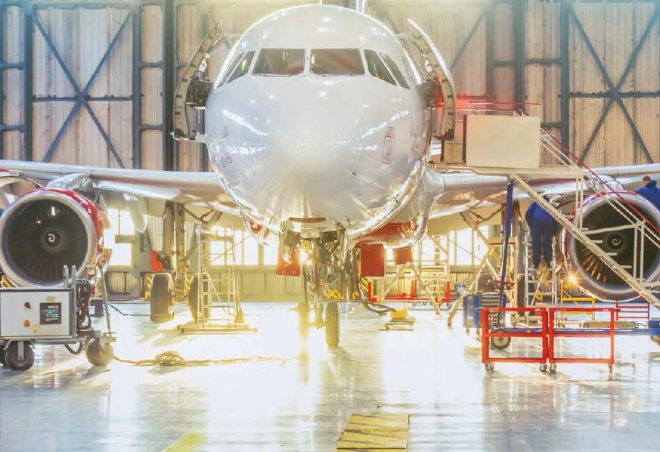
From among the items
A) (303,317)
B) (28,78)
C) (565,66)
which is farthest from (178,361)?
(28,78)

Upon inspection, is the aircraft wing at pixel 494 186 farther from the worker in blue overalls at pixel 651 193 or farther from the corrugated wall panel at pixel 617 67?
the corrugated wall panel at pixel 617 67

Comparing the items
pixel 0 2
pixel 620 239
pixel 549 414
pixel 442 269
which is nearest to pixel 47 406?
pixel 549 414

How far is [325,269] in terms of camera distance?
9227 millimetres

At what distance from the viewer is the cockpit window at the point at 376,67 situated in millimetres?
7609

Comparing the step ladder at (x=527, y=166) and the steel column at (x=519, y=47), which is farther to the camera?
the steel column at (x=519, y=47)

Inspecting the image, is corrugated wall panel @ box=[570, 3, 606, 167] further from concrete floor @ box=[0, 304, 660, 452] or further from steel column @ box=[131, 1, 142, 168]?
concrete floor @ box=[0, 304, 660, 452]

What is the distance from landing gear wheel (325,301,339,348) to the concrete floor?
9.2 inches

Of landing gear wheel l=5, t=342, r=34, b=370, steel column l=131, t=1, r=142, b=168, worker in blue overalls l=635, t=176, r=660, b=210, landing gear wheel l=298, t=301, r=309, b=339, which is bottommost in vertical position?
landing gear wheel l=5, t=342, r=34, b=370

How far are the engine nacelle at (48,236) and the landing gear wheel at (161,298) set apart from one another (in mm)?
5221

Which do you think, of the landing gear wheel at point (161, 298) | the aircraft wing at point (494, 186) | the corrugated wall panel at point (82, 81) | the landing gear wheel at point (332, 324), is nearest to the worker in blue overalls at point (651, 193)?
the aircraft wing at point (494, 186)

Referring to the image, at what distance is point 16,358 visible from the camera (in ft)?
35.1

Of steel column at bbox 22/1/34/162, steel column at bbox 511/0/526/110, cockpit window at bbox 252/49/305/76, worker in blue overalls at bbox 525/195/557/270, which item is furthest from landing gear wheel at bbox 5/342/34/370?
steel column at bbox 511/0/526/110

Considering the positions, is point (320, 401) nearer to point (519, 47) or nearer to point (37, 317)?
point (37, 317)

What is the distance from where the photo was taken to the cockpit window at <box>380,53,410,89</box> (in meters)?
7.80
